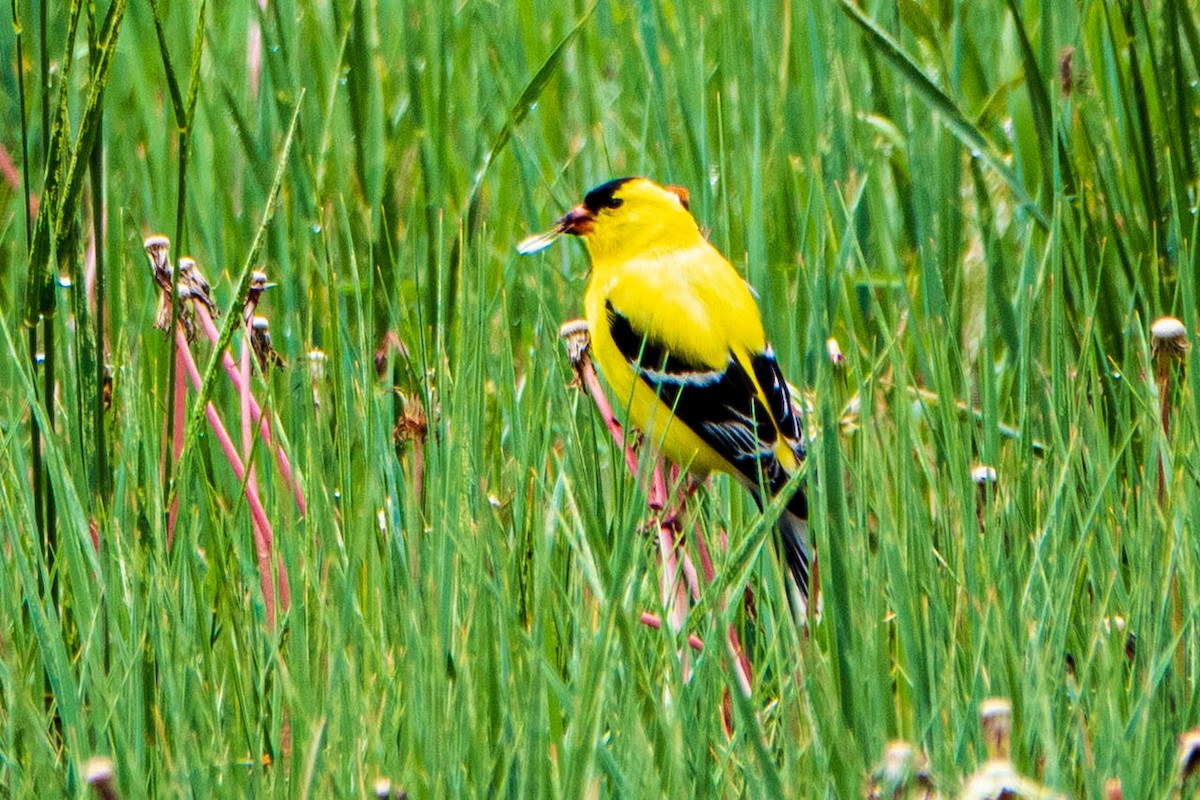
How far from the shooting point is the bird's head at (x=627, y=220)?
2875mm

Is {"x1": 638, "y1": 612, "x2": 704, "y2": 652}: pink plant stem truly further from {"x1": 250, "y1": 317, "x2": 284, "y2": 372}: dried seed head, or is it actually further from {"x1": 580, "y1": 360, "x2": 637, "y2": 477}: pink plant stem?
{"x1": 250, "y1": 317, "x2": 284, "y2": 372}: dried seed head

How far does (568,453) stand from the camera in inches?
72.1

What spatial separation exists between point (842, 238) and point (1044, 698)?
141 centimetres

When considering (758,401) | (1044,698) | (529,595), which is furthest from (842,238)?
(1044,698)

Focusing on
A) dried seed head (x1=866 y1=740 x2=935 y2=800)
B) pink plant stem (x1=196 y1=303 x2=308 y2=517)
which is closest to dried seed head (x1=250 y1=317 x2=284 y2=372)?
pink plant stem (x1=196 y1=303 x2=308 y2=517)

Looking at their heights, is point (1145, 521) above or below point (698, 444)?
above

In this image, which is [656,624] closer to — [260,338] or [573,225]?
[260,338]

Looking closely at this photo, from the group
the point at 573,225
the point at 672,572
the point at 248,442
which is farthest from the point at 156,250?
the point at 573,225

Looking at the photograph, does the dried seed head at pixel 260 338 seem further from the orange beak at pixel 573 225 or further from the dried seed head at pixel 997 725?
the dried seed head at pixel 997 725

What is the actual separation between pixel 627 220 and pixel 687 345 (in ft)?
1.14

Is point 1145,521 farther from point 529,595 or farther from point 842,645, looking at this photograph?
point 529,595

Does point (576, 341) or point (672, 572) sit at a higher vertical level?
point (576, 341)

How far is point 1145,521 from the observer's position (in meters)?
1.60

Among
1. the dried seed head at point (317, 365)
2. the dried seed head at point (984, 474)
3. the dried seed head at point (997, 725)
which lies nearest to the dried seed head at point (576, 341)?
the dried seed head at point (317, 365)
